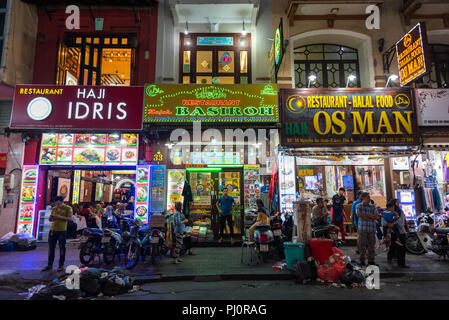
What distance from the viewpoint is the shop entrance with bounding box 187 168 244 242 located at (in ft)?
38.7

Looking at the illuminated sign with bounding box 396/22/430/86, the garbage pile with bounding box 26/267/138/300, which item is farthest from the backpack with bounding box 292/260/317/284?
the illuminated sign with bounding box 396/22/430/86

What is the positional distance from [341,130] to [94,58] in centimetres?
1182

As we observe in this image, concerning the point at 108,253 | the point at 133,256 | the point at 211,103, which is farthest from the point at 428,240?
the point at 108,253

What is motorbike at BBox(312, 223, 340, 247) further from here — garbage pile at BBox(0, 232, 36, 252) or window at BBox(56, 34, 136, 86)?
garbage pile at BBox(0, 232, 36, 252)

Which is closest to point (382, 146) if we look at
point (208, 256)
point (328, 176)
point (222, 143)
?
point (328, 176)

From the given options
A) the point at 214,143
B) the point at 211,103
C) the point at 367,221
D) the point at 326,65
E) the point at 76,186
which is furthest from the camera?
the point at 76,186

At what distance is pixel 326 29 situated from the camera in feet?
40.6

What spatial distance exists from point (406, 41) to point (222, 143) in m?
8.65

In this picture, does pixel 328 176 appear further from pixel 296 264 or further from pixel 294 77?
pixel 296 264

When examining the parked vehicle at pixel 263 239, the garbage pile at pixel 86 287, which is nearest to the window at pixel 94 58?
the parked vehicle at pixel 263 239

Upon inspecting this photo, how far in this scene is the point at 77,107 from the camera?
10773mm

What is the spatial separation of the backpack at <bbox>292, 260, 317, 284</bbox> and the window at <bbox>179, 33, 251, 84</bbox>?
9.04 m

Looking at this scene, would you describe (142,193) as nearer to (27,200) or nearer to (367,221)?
(27,200)
